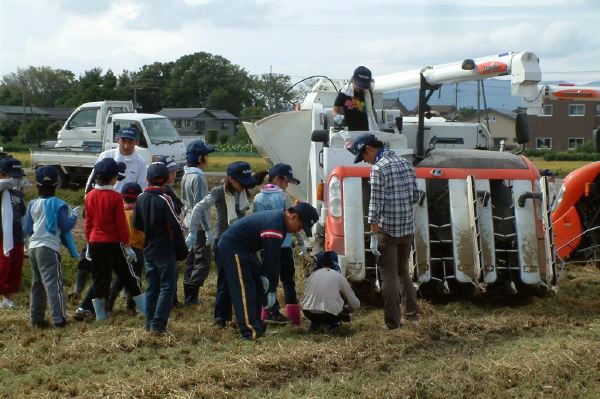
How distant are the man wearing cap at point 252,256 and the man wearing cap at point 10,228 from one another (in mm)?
2612

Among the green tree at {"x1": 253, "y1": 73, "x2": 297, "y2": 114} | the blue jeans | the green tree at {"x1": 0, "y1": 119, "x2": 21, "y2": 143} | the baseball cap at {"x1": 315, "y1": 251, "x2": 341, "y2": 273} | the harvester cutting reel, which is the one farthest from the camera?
the green tree at {"x1": 253, "y1": 73, "x2": 297, "y2": 114}

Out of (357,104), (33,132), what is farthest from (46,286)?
(33,132)

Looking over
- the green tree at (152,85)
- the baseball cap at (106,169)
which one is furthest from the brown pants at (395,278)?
the green tree at (152,85)

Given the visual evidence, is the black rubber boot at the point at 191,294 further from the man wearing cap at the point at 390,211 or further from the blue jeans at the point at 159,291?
the man wearing cap at the point at 390,211

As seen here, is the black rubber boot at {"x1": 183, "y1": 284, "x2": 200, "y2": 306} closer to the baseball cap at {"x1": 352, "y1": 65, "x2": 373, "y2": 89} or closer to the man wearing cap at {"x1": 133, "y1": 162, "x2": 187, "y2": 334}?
the man wearing cap at {"x1": 133, "y1": 162, "x2": 187, "y2": 334}

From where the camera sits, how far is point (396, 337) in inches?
282

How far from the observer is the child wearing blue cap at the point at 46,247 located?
26.5 ft

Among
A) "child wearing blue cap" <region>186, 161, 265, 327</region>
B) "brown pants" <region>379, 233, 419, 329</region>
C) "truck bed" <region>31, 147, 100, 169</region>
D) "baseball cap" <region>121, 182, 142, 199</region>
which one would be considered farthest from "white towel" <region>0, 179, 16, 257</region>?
"truck bed" <region>31, 147, 100, 169</region>

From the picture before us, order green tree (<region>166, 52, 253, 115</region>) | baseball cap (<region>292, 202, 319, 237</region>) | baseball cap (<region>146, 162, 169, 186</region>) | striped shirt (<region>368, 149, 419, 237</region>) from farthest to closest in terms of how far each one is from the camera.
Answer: green tree (<region>166, 52, 253, 115</region>) → baseball cap (<region>146, 162, 169, 186</region>) → striped shirt (<region>368, 149, 419, 237</region>) → baseball cap (<region>292, 202, 319, 237</region>)

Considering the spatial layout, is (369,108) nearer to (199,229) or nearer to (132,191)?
(199,229)

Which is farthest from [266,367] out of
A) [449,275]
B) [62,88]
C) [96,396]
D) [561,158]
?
[62,88]

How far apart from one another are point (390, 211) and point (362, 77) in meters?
3.47

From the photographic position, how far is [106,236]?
8047mm

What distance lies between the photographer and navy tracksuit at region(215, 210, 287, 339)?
742cm
